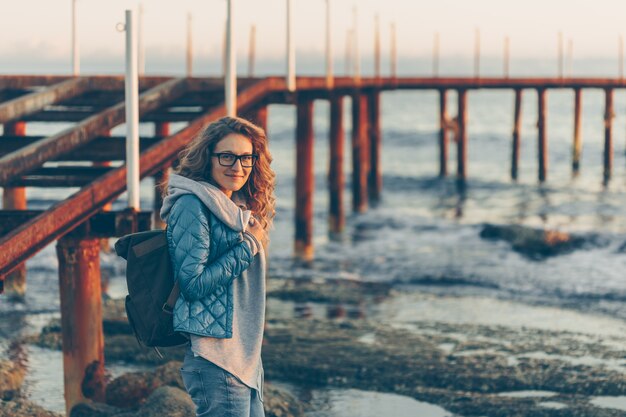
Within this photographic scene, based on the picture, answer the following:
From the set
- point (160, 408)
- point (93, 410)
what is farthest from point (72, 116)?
point (160, 408)

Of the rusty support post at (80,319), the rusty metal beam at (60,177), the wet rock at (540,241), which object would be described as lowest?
the wet rock at (540,241)

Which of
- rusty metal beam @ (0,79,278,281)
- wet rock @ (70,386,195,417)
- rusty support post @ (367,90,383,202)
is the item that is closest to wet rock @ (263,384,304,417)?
wet rock @ (70,386,195,417)

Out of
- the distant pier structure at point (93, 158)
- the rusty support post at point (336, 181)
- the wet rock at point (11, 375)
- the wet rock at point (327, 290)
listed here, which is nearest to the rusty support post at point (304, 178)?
the distant pier structure at point (93, 158)

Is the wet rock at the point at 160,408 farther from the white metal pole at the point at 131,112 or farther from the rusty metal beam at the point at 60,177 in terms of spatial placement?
the rusty metal beam at the point at 60,177

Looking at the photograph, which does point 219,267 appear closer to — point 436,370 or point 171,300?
point 171,300

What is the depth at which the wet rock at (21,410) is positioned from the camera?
6148 mm

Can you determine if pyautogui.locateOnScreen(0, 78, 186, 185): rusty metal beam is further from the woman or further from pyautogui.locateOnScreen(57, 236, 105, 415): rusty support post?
the woman

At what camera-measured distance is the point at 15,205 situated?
12.1 m

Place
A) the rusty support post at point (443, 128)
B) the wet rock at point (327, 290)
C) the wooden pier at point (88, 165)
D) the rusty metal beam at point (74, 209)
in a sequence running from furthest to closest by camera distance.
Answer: the rusty support post at point (443, 128)
the wet rock at point (327, 290)
the wooden pier at point (88, 165)
the rusty metal beam at point (74, 209)

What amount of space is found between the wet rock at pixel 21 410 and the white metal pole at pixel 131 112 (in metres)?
1.37

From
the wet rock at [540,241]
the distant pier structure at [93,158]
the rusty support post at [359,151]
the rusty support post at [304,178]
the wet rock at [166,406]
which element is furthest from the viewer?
the rusty support post at [359,151]

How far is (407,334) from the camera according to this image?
31.4ft

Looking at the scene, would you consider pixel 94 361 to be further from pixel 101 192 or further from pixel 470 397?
pixel 470 397

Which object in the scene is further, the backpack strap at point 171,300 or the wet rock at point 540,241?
the wet rock at point 540,241
